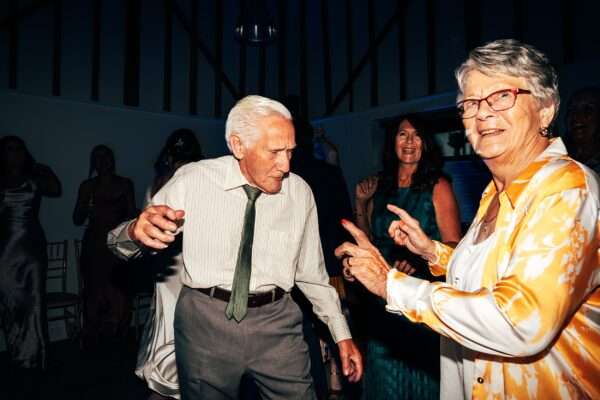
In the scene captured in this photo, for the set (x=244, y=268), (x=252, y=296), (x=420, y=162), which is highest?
(x=420, y=162)

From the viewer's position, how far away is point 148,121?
232 inches

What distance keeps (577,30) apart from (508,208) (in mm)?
4785

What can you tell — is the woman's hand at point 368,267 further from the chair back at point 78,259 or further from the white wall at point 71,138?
the white wall at point 71,138

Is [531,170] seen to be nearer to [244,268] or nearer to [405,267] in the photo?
[244,268]

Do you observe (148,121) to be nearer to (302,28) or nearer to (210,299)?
(302,28)

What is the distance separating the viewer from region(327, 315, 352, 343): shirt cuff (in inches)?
73.6

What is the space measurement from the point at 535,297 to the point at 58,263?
5.40 m

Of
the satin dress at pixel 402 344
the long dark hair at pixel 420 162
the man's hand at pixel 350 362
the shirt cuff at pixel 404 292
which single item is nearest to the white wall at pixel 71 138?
the long dark hair at pixel 420 162

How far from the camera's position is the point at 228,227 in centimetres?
178

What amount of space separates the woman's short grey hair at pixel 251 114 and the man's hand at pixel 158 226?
0.56m

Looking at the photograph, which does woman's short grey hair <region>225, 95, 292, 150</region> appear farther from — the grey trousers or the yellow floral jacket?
the yellow floral jacket

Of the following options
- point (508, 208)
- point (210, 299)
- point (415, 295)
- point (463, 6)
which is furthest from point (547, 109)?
point (463, 6)

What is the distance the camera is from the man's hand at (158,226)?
52.6 inches

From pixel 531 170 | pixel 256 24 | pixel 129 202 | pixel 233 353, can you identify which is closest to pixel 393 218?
pixel 233 353
